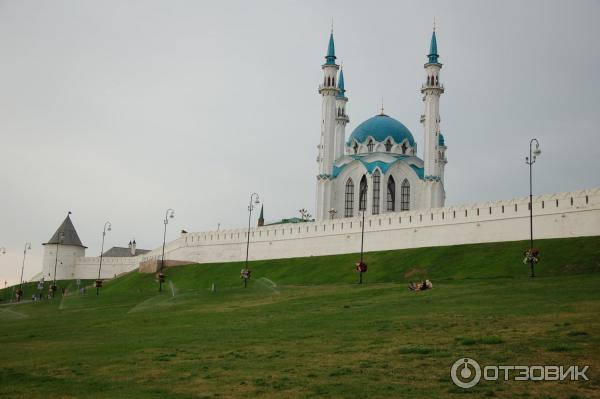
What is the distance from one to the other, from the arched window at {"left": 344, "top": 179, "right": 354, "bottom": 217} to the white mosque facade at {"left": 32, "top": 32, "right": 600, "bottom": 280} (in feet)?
0.43

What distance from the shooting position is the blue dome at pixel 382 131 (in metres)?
108

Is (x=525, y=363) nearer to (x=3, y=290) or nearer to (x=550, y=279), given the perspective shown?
(x=550, y=279)

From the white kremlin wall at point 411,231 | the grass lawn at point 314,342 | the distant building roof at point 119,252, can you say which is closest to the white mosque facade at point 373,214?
the white kremlin wall at point 411,231

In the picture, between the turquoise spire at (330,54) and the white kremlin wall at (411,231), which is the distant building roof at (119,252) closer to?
the white kremlin wall at (411,231)

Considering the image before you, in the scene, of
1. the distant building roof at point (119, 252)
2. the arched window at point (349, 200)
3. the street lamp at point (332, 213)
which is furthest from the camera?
the distant building roof at point (119, 252)

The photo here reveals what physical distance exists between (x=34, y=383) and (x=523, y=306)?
18.0 meters

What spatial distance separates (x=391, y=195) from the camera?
10344cm

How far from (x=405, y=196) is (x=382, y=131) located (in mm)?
10719

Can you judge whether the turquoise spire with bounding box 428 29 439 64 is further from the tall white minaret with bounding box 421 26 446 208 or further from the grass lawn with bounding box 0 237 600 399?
the grass lawn with bounding box 0 237 600 399

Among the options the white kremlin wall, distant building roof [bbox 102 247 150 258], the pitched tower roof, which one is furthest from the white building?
distant building roof [bbox 102 247 150 258]

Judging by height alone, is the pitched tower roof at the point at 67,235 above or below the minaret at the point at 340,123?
below

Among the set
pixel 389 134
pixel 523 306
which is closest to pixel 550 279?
pixel 523 306

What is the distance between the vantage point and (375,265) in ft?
229

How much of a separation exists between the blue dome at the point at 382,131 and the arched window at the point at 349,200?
24.4 feet
